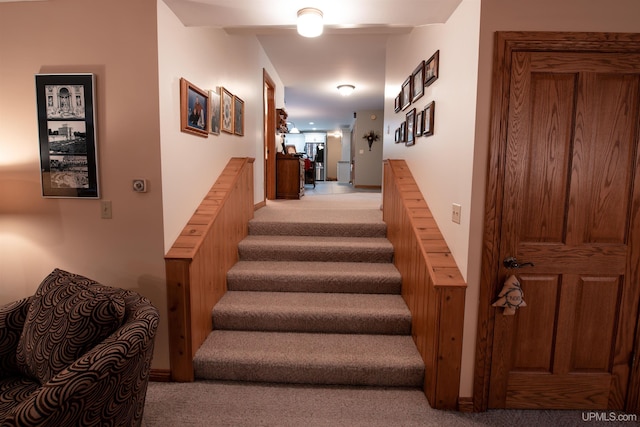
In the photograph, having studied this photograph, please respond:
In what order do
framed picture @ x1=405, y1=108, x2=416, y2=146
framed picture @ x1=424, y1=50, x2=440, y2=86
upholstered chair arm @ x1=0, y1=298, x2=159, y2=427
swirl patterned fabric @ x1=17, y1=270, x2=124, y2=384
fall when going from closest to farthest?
upholstered chair arm @ x1=0, y1=298, x2=159, y2=427, swirl patterned fabric @ x1=17, y1=270, x2=124, y2=384, framed picture @ x1=424, y1=50, x2=440, y2=86, framed picture @ x1=405, y1=108, x2=416, y2=146

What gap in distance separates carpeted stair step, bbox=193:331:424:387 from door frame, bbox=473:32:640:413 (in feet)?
1.26

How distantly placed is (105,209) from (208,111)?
110cm

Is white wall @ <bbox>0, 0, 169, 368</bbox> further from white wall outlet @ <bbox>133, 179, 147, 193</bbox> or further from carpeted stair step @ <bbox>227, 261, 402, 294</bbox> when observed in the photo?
carpeted stair step @ <bbox>227, 261, 402, 294</bbox>

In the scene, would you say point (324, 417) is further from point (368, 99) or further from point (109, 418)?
point (368, 99)

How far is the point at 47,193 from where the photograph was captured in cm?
211

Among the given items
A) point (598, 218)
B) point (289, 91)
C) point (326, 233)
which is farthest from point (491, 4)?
point (289, 91)

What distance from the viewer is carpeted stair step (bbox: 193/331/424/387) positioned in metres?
2.12

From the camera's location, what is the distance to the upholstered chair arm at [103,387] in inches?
41.7

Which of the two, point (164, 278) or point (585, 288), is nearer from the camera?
point (585, 288)

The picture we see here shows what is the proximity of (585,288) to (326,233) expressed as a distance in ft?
7.19

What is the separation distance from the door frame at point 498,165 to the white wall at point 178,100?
6.35ft

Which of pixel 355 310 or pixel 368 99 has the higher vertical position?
pixel 368 99

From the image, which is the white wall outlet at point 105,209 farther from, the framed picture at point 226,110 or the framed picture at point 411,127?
the framed picture at point 411,127

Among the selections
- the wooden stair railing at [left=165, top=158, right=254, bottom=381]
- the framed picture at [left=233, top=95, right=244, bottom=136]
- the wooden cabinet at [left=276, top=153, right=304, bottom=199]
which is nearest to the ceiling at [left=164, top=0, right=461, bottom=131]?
the framed picture at [left=233, top=95, right=244, bottom=136]
